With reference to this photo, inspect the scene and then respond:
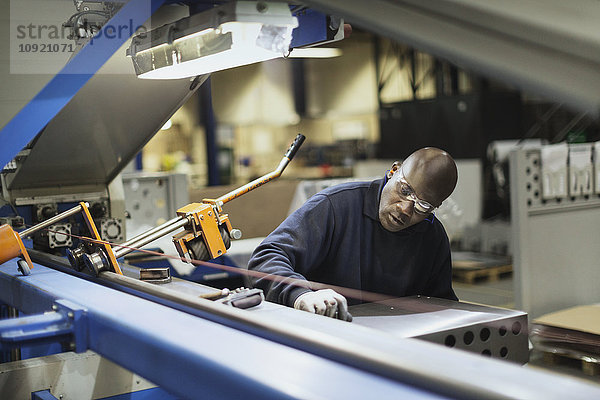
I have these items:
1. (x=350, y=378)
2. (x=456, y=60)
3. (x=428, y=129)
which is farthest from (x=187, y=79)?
(x=428, y=129)

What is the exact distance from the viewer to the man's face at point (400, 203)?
1971mm

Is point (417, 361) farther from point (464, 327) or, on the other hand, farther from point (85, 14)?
point (85, 14)

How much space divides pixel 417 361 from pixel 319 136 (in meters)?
11.1

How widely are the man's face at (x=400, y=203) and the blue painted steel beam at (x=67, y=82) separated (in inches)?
36.8

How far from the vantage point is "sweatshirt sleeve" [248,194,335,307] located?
1.86 metres

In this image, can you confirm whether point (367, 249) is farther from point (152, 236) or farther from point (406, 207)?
point (152, 236)

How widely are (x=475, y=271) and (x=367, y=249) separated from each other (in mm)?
4328

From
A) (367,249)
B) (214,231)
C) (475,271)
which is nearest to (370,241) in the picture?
(367,249)

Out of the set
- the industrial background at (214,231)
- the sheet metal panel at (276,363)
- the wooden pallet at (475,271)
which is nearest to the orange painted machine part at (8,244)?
the industrial background at (214,231)

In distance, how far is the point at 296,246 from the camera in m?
2.04

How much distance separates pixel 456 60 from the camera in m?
0.60

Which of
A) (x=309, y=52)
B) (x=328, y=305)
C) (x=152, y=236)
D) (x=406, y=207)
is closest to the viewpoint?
(x=328, y=305)

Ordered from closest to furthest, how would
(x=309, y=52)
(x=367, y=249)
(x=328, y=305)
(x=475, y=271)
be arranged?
(x=328, y=305)
(x=309, y=52)
(x=367, y=249)
(x=475, y=271)

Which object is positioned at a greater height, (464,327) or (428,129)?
(428,129)
